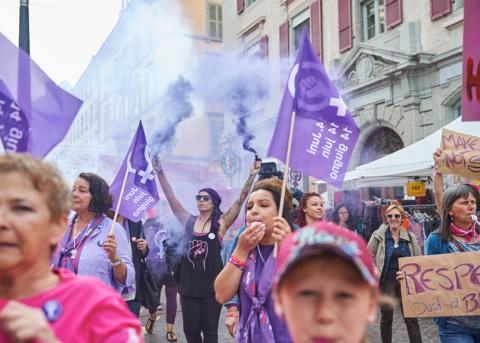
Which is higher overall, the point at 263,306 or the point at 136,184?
the point at 136,184

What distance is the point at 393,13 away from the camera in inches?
629

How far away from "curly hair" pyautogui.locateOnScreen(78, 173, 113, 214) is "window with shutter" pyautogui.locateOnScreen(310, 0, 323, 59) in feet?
52.1

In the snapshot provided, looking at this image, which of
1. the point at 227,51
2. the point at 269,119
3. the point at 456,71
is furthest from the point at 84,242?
the point at 227,51

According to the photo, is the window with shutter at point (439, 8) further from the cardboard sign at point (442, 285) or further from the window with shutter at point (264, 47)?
the cardboard sign at point (442, 285)

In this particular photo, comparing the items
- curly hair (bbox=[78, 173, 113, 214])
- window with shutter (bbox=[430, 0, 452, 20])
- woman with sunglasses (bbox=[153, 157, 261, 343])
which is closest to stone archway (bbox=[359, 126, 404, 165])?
window with shutter (bbox=[430, 0, 452, 20])

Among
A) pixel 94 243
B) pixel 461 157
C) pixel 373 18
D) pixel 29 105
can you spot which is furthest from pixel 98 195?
pixel 373 18

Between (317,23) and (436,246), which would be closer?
(436,246)

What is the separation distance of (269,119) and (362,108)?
3.26 metres

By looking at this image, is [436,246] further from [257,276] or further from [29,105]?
[29,105]

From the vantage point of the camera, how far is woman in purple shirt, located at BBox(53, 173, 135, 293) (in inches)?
148

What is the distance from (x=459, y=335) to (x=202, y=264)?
7.94ft

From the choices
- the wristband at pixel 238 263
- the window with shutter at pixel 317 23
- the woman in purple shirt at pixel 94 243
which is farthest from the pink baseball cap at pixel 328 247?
the window with shutter at pixel 317 23

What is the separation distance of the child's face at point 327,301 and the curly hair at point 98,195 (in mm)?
2880

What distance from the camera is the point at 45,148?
3.44 metres
